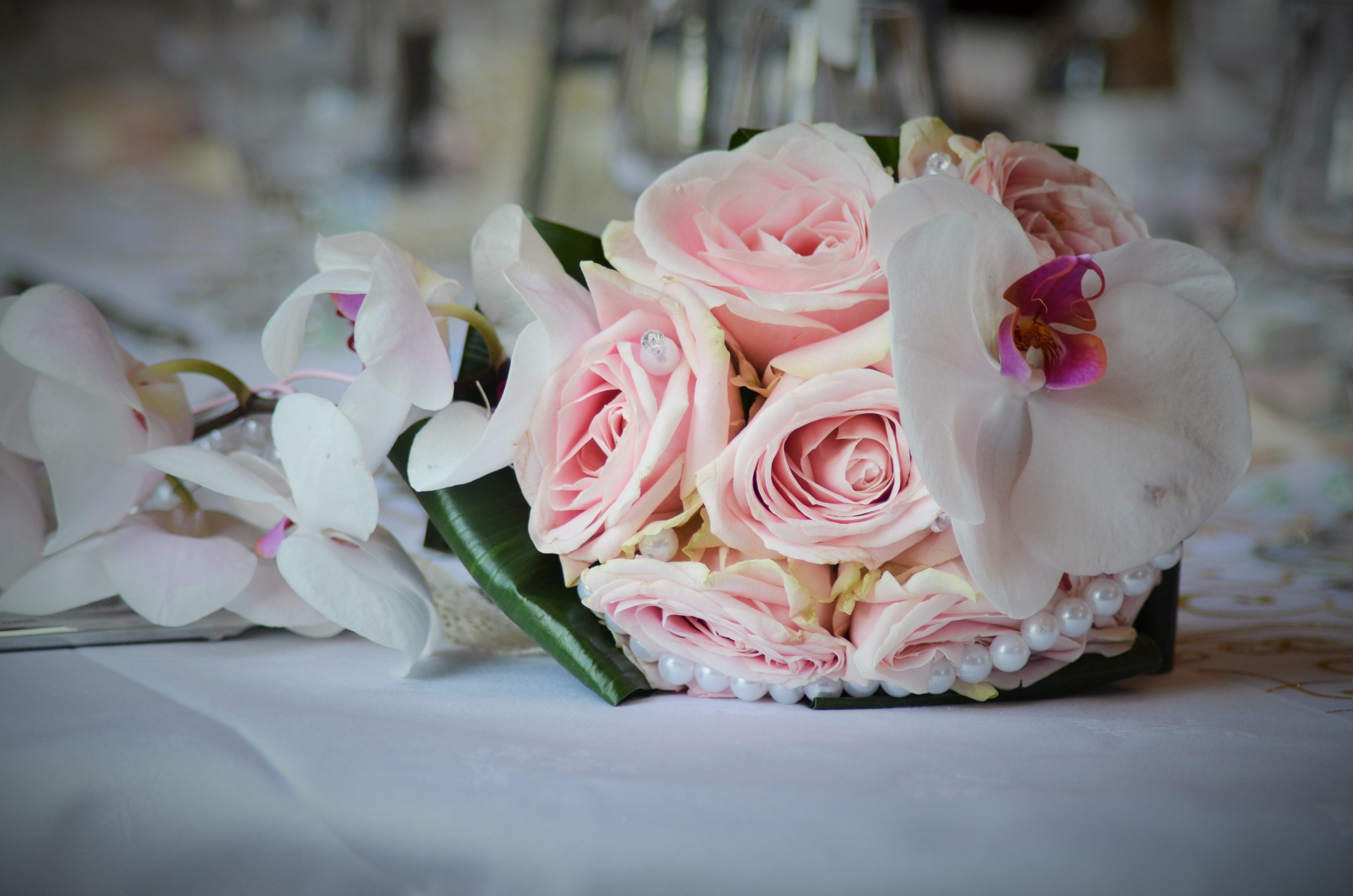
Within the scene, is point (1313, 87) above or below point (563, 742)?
above

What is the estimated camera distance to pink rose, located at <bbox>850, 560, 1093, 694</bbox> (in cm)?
24

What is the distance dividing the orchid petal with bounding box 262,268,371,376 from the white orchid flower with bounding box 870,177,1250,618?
13cm

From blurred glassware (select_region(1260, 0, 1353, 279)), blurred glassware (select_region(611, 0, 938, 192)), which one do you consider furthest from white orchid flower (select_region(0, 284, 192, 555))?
→ blurred glassware (select_region(1260, 0, 1353, 279))

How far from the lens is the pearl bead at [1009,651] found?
0.25m

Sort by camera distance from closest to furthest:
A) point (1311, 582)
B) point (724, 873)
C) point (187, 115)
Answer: point (724, 873) → point (1311, 582) → point (187, 115)

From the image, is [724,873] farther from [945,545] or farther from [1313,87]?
[1313,87]

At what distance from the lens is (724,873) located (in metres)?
0.18

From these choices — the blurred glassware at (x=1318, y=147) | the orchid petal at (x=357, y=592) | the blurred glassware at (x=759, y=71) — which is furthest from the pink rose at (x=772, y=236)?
the blurred glassware at (x=1318, y=147)

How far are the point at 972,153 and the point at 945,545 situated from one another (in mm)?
99

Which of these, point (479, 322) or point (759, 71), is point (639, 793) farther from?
point (759, 71)

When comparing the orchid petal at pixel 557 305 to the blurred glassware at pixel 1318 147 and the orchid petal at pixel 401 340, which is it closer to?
the orchid petal at pixel 401 340

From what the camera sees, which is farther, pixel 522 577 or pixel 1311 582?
pixel 1311 582

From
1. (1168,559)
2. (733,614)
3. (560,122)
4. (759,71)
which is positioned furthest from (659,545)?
(560,122)

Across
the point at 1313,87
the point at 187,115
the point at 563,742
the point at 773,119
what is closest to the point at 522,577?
the point at 563,742
